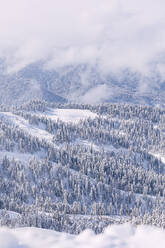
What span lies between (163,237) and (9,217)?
A: 158m

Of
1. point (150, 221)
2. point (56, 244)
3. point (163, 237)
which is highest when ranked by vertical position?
point (163, 237)

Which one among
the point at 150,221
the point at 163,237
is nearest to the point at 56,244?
the point at 163,237

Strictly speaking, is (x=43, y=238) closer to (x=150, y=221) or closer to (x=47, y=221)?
(x=47, y=221)

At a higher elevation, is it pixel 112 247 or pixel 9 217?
pixel 112 247

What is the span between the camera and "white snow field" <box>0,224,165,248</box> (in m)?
19.4

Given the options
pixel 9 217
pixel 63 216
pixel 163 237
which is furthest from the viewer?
pixel 63 216

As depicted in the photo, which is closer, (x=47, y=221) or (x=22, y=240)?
(x=22, y=240)

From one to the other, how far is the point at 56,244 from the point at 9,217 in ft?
508

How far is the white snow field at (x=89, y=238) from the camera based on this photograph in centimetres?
1936

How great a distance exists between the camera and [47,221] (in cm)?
16750

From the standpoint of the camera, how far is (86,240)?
2045 cm

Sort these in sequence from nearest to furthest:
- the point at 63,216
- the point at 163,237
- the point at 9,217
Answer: the point at 163,237 < the point at 9,217 < the point at 63,216

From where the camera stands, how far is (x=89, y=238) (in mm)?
20672

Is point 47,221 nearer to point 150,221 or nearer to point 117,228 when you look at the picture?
point 150,221
